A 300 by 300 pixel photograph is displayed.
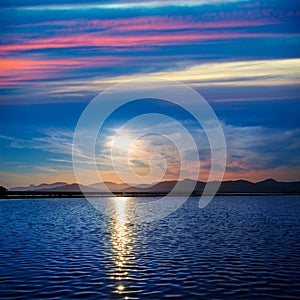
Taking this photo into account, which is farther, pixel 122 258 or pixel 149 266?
pixel 122 258

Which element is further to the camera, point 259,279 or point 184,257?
point 184,257

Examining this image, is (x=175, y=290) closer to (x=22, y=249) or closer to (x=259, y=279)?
(x=259, y=279)

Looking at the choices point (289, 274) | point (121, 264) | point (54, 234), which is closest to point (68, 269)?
point (121, 264)

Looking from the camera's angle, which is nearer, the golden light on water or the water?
the water

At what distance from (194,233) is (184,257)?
2156cm

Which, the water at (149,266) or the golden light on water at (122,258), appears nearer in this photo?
the water at (149,266)

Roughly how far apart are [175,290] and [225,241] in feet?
85.2

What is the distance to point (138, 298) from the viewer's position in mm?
27469

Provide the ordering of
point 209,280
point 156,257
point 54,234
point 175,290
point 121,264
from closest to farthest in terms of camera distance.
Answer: point 175,290, point 209,280, point 121,264, point 156,257, point 54,234

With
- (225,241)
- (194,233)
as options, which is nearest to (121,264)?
(225,241)

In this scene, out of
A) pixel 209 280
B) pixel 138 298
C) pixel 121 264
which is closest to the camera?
pixel 138 298

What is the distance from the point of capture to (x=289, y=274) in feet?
113

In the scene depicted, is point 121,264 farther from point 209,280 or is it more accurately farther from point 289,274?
point 289,274

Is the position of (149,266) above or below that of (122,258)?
below
